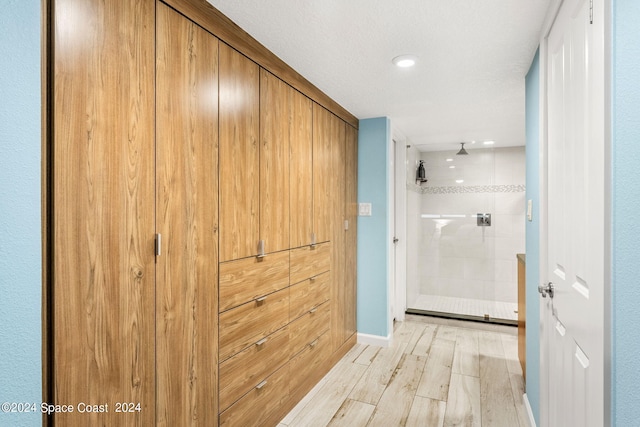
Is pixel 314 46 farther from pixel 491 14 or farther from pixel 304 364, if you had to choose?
pixel 304 364

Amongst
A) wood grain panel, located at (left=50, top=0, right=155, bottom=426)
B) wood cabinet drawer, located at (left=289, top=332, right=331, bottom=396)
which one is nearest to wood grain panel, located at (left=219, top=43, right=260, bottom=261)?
wood grain panel, located at (left=50, top=0, right=155, bottom=426)

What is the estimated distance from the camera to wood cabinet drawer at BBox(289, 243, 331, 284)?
2450 mm

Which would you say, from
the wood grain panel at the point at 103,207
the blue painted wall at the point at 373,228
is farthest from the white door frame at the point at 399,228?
the wood grain panel at the point at 103,207

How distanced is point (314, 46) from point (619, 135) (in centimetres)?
154

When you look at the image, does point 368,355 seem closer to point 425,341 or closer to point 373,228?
point 425,341

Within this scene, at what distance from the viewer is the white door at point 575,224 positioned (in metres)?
1.05

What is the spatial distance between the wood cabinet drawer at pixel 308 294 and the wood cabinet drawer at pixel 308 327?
48mm

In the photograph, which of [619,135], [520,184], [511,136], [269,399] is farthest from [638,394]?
[520,184]

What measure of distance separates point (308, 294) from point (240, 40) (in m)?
1.72

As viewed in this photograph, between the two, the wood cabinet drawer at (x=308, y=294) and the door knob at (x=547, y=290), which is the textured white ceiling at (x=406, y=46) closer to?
the door knob at (x=547, y=290)

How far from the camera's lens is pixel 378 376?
288cm

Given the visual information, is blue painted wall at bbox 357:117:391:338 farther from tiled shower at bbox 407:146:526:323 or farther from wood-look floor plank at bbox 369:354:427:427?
tiled shower at bbox 407:146:526:323

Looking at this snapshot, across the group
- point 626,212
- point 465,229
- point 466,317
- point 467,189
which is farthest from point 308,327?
point 467,189

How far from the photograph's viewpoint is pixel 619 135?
0.94 m
